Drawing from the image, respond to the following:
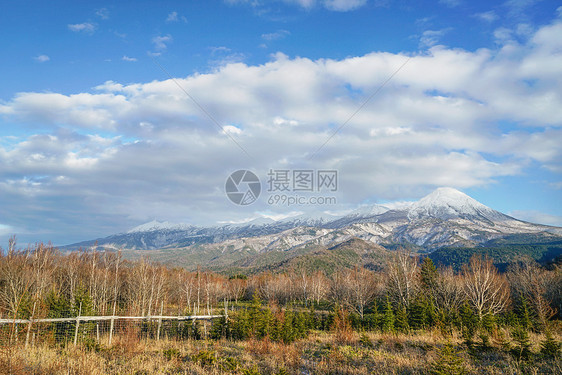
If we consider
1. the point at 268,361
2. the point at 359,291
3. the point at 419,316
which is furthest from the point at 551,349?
the point at 359,291

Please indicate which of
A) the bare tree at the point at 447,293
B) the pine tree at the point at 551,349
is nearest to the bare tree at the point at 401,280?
the bare tree at the point at 447,293

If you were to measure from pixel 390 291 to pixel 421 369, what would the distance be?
4141cm

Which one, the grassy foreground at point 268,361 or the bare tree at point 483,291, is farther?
the bare tree at point 483,291

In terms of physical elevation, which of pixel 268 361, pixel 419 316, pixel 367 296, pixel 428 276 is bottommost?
pixel 367 296

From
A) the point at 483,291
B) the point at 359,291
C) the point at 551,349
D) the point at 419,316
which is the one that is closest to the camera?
the point at 551,349

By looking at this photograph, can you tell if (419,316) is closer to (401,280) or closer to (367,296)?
(401,280)

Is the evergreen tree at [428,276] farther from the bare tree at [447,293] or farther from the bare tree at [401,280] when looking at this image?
the bare tree at [401,280]

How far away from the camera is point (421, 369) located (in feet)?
39.1

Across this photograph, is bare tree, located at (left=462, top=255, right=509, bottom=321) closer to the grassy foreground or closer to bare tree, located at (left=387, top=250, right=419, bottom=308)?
bare tree, located at (left=387, top=250, right=419, bottom=308)

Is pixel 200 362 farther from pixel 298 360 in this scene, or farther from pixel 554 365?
pixel 554 365

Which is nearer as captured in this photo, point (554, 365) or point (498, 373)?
point (498, 373)

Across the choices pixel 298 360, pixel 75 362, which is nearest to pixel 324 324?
pixel 298 360

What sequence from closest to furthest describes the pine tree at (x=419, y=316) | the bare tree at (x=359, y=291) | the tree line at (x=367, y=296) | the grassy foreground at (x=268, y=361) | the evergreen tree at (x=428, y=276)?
the grassy foreground at (x=268, y=361)
the tree line at (x=367, y=296)
the pine tree at (x=419, y=316)
the evergreen tree at (x=428, y=276)
the bare tree at (x=359, y=291)

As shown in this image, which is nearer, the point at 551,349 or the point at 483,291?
the point at 551,349
